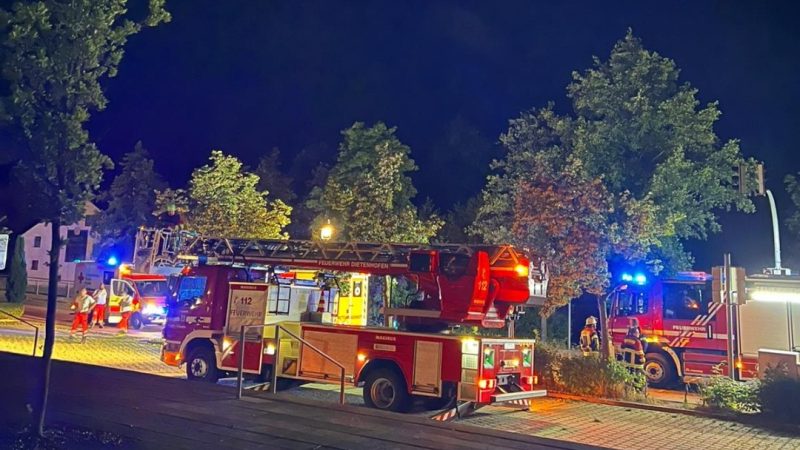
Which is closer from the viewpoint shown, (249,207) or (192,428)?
(192,428)

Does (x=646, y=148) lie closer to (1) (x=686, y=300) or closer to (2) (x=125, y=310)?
(1) (x=686, y=300)

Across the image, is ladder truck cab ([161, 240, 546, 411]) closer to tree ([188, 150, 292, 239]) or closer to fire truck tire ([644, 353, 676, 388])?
fire truck tire ([644, 353, 676, 388])

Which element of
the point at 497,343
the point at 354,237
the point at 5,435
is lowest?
the point at 5,435

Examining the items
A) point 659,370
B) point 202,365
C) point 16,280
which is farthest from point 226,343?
point 16,280

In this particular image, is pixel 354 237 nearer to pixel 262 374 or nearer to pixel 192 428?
pixel 262 374

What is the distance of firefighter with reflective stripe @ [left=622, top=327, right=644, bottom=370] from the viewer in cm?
1771

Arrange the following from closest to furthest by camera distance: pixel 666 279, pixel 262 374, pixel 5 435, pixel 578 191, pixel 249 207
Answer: pixel 5 435
pixel 262 374
pixel 578 191
pixel 666 279
pixel 249 207

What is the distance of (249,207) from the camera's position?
28.8 m

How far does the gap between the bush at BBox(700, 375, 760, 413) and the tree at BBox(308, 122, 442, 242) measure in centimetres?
1338

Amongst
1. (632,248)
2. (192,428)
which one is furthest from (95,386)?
(632,248)

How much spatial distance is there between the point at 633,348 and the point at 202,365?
11190mm

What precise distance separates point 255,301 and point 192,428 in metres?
5.46

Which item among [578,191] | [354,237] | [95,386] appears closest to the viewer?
[95,386]

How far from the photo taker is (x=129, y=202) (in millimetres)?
49812
